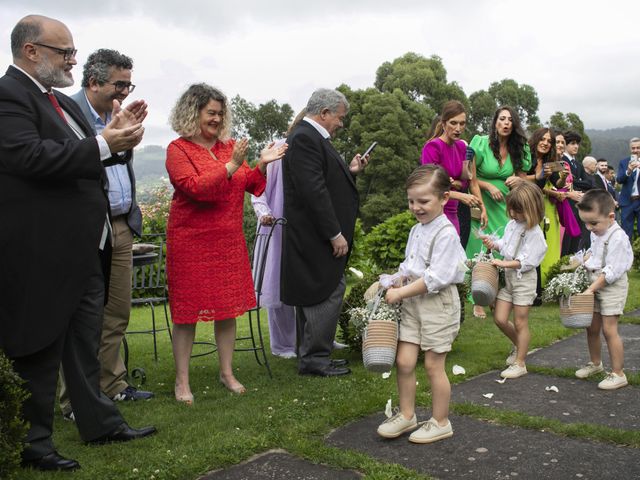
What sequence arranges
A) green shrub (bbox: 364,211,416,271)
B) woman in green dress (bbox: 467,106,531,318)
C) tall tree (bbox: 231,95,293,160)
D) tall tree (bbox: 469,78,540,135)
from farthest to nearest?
tall tree (bbox: 469,78,540,135), tall tree (bbox: 231,95,293,160), green shrub (bbox: 364,211,416,271), woman in green dress (bbox: 467,106,531,318)

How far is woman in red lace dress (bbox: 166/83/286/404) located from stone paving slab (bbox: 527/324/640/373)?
2.78 metres

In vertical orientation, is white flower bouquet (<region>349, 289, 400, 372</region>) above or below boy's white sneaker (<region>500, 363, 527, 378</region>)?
above

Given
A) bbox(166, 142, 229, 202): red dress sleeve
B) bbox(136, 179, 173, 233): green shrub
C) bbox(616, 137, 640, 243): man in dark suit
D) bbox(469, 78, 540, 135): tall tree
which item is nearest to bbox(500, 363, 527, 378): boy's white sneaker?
bbox(166, 142, 229, 202): red dress sleeve

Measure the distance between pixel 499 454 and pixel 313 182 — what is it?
8.92 ft

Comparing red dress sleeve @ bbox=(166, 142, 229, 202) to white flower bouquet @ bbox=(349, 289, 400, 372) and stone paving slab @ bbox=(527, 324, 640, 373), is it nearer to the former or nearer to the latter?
white flower bouquet @ bbox=(349, 289, 400, 372)

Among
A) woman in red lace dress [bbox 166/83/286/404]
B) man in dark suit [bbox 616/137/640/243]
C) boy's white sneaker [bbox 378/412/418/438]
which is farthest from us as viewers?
man in dark suit [bbox 616/137/640/243]

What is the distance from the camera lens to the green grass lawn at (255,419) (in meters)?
3.81

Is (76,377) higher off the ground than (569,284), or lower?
lower

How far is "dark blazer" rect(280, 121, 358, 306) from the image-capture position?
5.76 meters

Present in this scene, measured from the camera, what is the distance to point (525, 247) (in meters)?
5.66

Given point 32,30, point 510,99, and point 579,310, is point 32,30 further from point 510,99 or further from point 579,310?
point 510,99

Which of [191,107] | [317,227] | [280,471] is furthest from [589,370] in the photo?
[191,107]

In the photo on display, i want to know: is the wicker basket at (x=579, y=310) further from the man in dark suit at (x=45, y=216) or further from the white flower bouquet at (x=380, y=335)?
the man in dark suit at (x=45, y=216)

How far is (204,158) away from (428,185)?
190 cm
